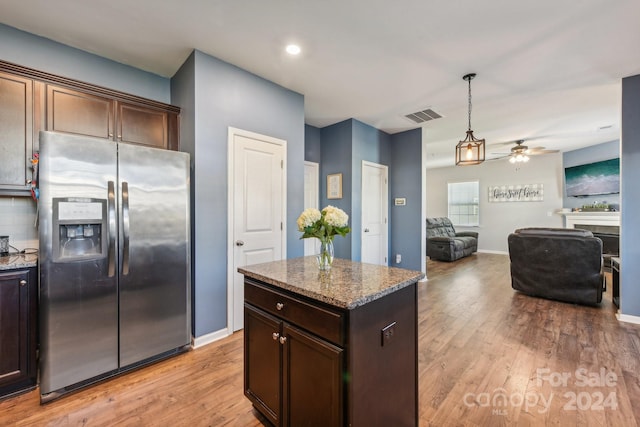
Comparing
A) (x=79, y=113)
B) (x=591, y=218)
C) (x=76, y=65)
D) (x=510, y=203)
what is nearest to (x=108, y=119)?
(x=79, y=113)

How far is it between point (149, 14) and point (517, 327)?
4.46 meters

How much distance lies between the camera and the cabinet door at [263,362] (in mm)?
1469

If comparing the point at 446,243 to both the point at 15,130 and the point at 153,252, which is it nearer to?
the point at 153,252

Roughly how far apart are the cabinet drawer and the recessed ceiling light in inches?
83.6

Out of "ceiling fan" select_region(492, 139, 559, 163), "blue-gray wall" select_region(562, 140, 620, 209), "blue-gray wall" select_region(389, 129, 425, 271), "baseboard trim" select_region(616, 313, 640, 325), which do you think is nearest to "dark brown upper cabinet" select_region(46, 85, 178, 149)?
"blue-gray wall" select_region(389, 129, 425, 271)

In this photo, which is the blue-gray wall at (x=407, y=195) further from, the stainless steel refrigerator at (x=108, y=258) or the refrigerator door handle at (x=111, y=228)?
the refrigerator door handle at (x=111, y=228)

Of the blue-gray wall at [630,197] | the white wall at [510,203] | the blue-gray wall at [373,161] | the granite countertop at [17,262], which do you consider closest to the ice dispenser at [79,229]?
the granite countertop at [17,262]

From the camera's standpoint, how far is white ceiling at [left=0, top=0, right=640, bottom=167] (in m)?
2.04

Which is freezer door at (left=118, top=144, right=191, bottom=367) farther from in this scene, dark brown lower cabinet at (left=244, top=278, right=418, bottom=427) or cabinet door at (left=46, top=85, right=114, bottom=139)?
dark brown lower cabinet at (left=244, top=278, right=418, bottom=427)

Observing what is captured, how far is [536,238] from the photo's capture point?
148 inches

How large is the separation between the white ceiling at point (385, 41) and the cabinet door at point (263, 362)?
219 cm

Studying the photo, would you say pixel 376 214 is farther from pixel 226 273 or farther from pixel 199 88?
pixel 199 88

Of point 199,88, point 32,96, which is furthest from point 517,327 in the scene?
point 32,96

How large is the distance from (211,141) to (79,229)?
49.4 inches
